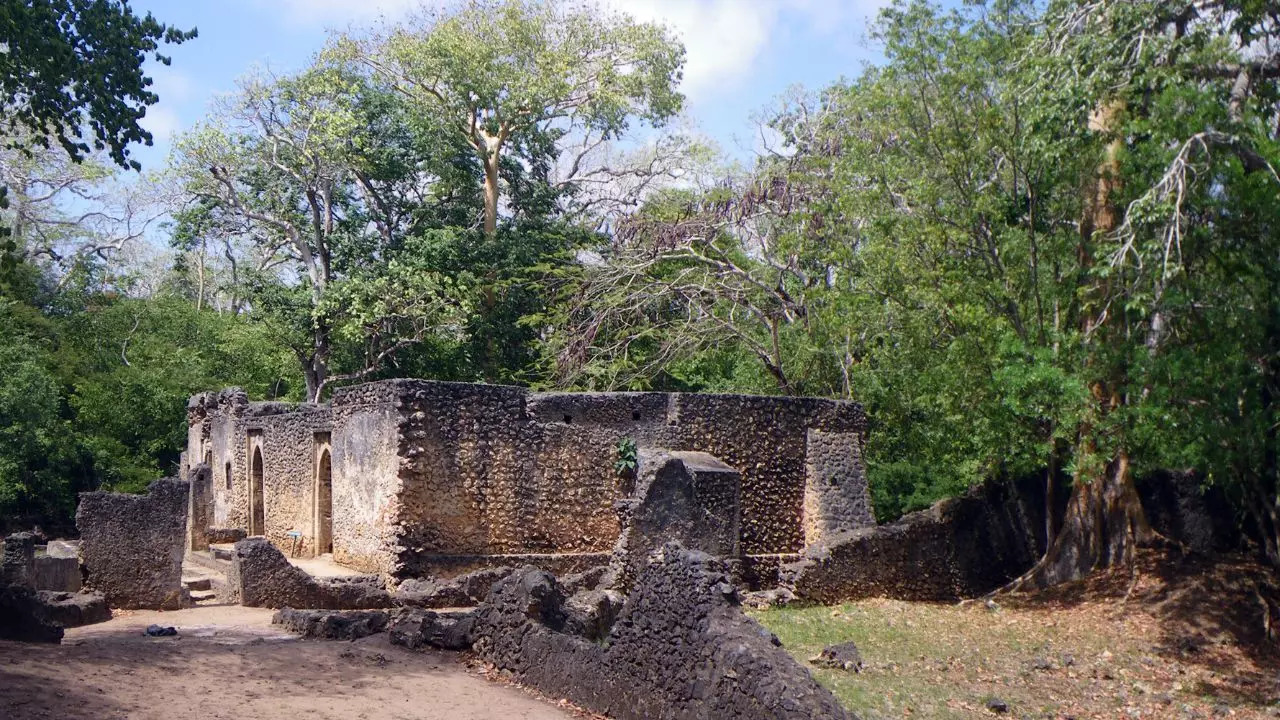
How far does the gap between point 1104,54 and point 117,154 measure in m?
10.3

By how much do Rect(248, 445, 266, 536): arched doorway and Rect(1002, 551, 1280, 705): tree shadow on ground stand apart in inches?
568

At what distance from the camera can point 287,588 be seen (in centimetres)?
1443

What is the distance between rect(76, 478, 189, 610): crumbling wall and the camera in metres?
13.5

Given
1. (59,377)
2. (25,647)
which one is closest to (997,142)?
(25,647)

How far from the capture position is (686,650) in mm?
8180

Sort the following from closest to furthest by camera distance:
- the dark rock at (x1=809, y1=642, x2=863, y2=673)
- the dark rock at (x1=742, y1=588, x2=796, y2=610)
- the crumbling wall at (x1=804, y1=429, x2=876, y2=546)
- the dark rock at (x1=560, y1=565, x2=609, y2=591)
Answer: the dark rock at (x1=809, y1=642, x2=863, y2=673) → the dark rock at (x1=560, y1=565, x2=609, y2=591) → the dark rock at (x1=742, y1=588, x2=796, y2=610) → the crumbling wall at (x1=804, y1=429, x2=876, y2=546)

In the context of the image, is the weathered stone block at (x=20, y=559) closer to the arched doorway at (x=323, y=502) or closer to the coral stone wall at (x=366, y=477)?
the coral stone wall at (x=366, y=477)

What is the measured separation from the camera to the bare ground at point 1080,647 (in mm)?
11297

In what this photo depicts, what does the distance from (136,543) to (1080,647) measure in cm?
1114

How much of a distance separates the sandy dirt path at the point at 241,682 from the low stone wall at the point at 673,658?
0.39 m

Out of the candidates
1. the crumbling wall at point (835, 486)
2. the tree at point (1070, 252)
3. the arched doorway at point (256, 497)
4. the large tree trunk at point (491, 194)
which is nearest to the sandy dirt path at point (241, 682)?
the tree at point (1070, 252)

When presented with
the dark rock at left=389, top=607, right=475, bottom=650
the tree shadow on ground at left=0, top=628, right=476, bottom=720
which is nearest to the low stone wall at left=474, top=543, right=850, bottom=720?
the dark rock at left=389, top=607, right=475, bottom=650

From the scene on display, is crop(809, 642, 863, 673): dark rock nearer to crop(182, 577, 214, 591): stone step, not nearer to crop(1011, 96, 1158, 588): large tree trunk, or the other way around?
crop(1011, 96, 1158, 588): large tree trunk

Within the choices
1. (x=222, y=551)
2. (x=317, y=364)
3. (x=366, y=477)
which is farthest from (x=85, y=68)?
(x=317, y=364)
